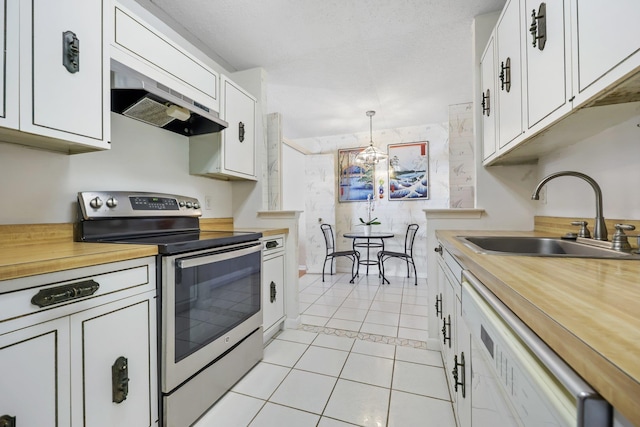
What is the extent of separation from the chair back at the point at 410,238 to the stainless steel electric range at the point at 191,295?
3096 millimetres

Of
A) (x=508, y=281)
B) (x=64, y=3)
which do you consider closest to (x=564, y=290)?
(x=508, y=281)

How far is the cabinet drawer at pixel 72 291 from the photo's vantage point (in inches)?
30.4

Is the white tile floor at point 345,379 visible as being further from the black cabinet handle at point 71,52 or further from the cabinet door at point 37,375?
the black cabinet handle at point 71,52

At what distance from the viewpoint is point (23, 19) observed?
3.42 feet

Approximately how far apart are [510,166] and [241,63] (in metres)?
2.51

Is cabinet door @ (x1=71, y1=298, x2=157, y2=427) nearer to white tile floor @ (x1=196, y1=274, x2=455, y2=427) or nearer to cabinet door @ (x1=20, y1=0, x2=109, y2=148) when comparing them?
white tile floor @ (x1=196, y1=274, x2=455, y2=427)

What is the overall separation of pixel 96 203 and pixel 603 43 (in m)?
2.13

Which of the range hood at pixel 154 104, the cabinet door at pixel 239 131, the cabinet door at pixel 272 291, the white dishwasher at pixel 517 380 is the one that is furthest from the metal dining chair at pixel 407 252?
the white dishwasher at pixel 517 380

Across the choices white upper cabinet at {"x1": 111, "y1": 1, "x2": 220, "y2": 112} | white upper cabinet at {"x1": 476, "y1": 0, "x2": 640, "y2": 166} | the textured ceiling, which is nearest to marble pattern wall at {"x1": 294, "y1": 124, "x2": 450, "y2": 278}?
the textured ceiling

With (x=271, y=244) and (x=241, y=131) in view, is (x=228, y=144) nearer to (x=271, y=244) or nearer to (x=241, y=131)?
(x=241, y=131)

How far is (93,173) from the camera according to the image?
157 cm

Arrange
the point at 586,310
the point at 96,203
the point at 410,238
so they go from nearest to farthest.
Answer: the point at 586,310 → the point at 96,203 → the point at 410,238

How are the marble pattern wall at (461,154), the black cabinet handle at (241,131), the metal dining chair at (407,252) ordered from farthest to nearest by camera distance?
1. the metal dining chair at (407,252)
2. the marble pattern wall at (461,154)
3. the black cabinet handle at (241,131)

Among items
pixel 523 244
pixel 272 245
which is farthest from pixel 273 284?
pixel 523 244
